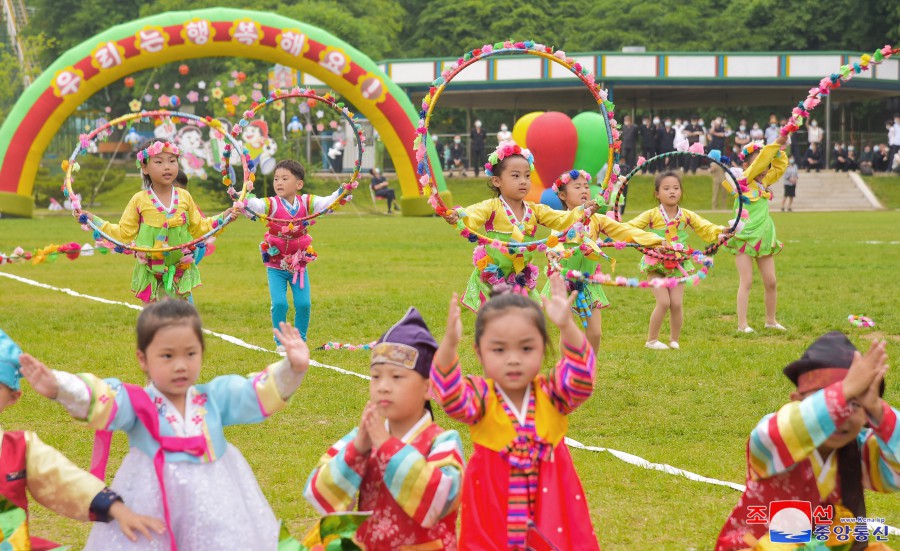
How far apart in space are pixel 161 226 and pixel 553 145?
16829 millimetres

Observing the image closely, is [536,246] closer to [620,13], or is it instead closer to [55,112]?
[55,112]

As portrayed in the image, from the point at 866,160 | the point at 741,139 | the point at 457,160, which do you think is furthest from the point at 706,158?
the point at 866,160

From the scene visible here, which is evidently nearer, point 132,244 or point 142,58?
point 132,244

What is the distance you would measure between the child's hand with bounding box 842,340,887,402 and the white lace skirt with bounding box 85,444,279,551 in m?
2.09

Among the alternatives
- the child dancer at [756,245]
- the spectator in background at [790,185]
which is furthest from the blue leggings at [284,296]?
the spectator in background at [790,185]

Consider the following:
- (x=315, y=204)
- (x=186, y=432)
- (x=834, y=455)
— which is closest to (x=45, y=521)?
(x=186, y=432)

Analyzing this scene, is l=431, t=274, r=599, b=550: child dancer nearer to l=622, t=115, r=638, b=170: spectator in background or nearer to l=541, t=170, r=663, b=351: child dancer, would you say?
l=541, t=170, r=663, b=351: child dancer

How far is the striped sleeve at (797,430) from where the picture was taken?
3879 millimetres

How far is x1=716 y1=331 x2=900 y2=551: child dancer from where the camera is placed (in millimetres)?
3887

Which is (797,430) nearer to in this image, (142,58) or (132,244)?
(132,244)

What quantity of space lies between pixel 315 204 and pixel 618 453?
4.51m

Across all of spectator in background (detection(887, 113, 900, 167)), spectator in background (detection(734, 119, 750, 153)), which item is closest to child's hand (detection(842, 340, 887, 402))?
spectator in background (detection(734, 119, 750, 153))

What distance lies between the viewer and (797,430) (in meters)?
3.94

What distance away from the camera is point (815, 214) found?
3144cm
